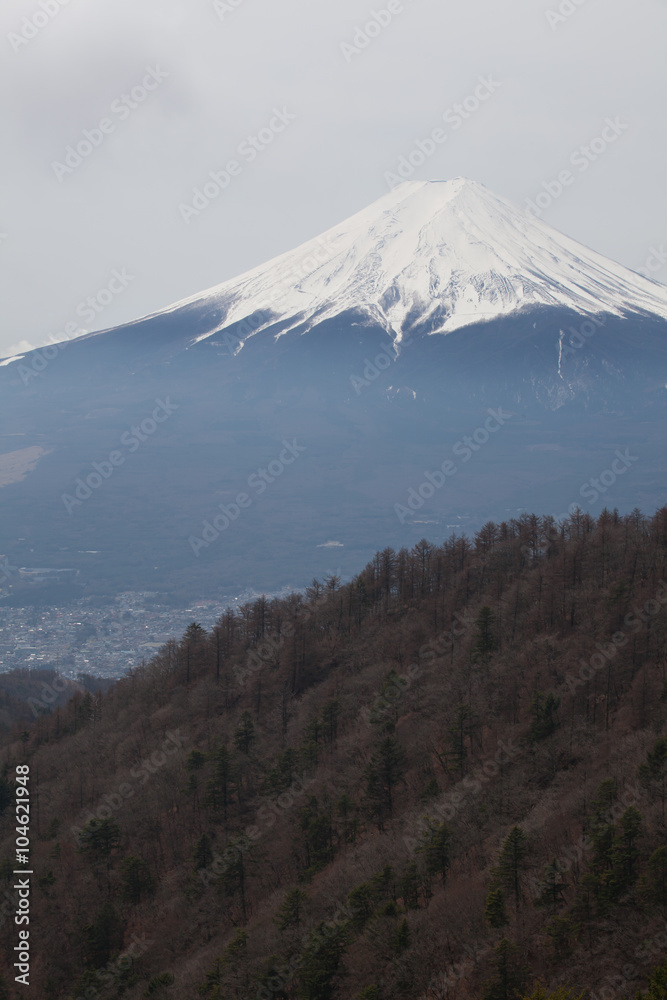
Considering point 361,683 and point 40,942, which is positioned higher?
point 361,683

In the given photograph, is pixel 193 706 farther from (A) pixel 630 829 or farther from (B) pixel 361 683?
(A) pixel 630 829

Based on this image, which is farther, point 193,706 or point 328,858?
point 193,706

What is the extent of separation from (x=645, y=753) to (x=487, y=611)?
14764 millimetres

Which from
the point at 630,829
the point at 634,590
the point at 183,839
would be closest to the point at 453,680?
the point at 634,590

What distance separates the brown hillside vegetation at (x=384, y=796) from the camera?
25812 millimetres

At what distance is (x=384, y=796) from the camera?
38.5 meters

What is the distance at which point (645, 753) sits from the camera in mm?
31766

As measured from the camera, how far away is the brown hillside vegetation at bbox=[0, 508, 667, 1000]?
25.8 metres

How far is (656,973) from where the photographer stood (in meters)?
20.6

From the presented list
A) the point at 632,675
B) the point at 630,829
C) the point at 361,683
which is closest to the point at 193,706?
the point at 361,683

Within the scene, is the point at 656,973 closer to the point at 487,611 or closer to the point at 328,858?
the point at 328,858

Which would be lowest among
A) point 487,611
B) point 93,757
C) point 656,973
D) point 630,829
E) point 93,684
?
point 93,684

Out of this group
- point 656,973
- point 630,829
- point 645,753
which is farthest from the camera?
point 645,753

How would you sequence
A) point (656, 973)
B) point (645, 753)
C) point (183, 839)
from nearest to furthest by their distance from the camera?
point (656, 973) → point (645, 753) → point (183, 839)
